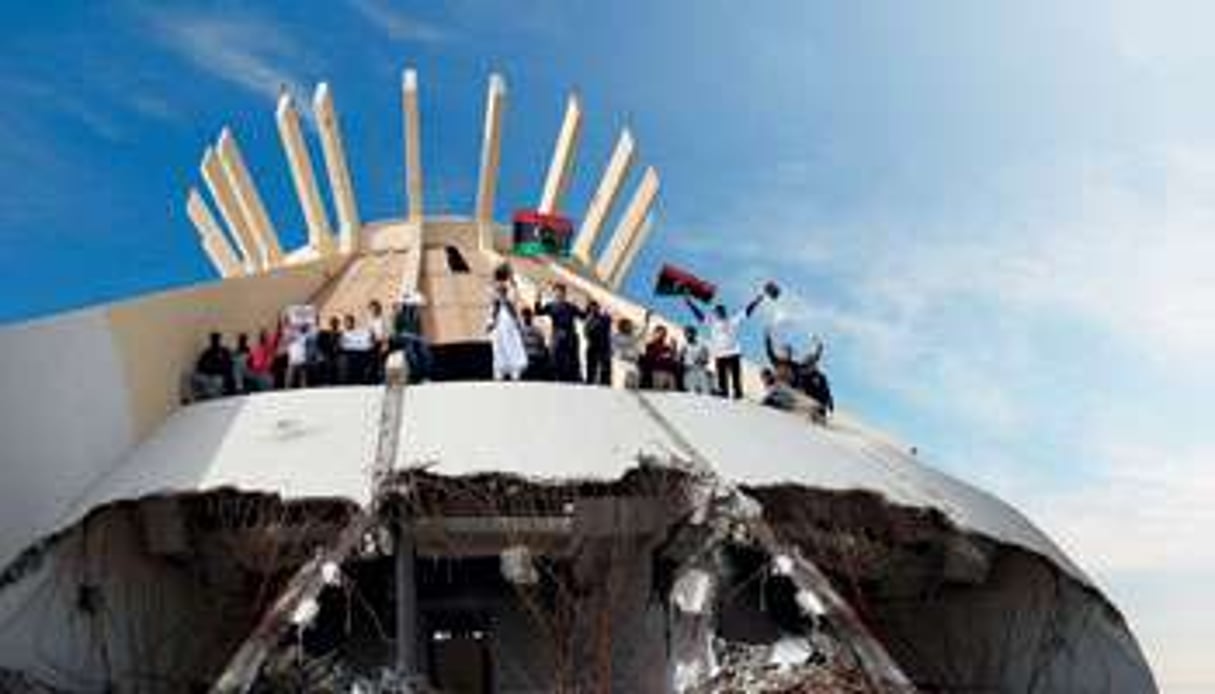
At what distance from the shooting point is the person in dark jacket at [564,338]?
16.4 meters

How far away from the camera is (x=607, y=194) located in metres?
26.5

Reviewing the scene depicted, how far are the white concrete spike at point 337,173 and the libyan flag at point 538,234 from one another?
2.33 m

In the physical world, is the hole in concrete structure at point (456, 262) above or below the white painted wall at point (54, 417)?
above

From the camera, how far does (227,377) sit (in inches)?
694

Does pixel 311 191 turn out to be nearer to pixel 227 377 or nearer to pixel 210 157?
pixel 210 157

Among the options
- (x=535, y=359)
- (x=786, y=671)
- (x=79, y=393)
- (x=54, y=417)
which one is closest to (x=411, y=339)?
(x=535, y=359)

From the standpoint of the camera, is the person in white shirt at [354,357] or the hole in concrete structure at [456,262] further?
the hole in concrete structure at [456,262]

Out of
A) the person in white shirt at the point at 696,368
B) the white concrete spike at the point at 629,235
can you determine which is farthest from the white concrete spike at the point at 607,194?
the person in white shirt at the point at 696,368

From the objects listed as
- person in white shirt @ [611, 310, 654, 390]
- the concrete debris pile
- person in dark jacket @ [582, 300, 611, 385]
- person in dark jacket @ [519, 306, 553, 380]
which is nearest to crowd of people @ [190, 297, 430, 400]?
person in dark jacket @ [519, 306, 553, 380]

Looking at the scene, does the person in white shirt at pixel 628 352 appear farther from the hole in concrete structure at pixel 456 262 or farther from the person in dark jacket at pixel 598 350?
the hole in concrete structure at pixel 456 262

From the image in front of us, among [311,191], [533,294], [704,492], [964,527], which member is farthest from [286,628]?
[311,191]

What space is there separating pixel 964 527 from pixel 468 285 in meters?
9.25

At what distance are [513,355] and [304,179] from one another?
30.9 feet

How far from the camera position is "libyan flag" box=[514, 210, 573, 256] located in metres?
24.9
